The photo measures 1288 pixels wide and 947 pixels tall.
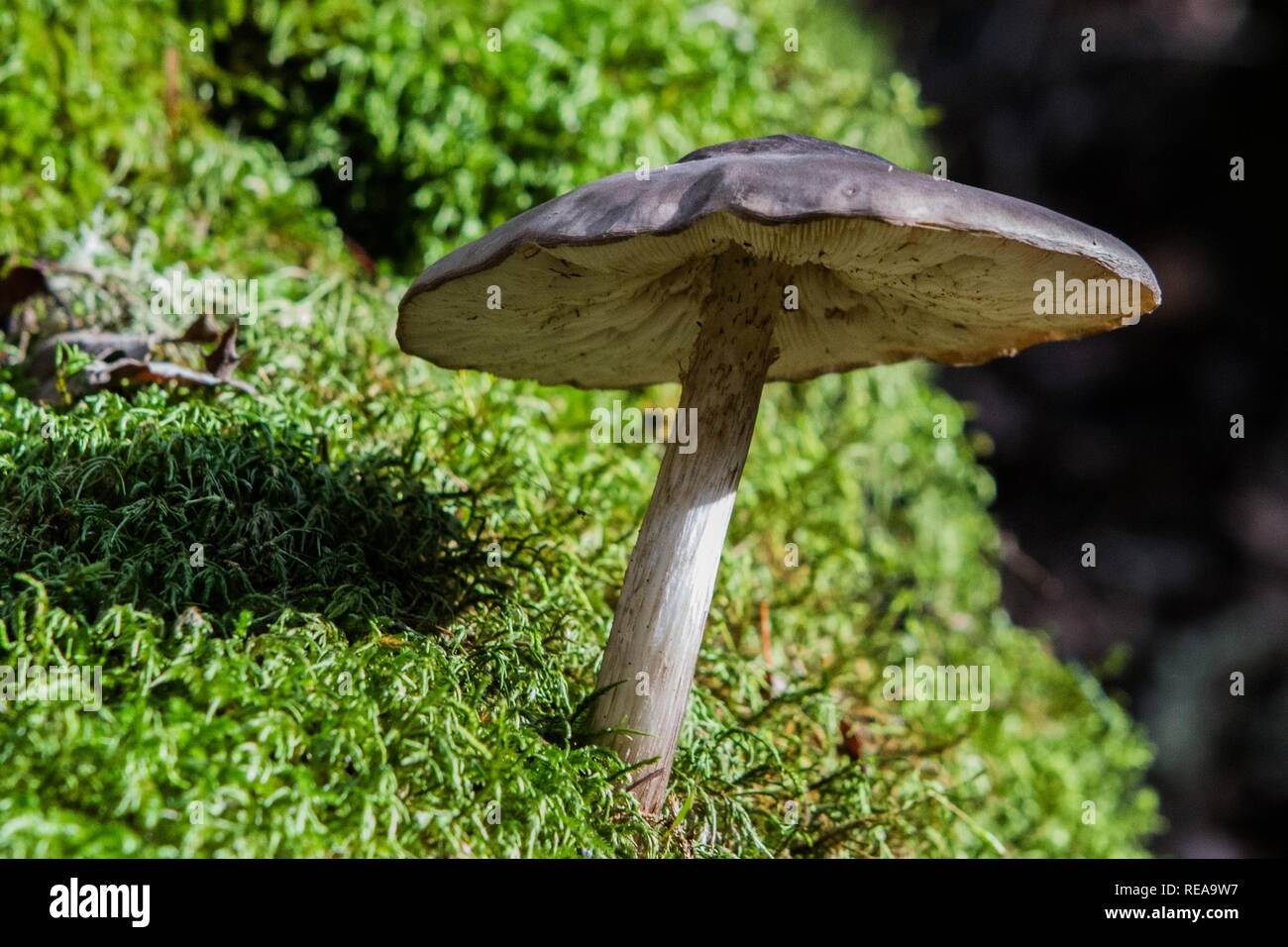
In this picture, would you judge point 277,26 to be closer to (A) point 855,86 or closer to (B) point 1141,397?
(A) point 855,86

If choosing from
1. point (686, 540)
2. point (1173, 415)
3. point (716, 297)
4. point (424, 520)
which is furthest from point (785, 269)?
point (1173, 415)

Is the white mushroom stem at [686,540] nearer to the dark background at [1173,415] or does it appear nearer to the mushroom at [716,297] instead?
the mushroom at [716,297]

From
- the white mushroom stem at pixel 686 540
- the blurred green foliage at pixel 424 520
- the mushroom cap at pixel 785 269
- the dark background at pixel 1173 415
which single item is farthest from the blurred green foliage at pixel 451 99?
the dark background at pixel 1173 415

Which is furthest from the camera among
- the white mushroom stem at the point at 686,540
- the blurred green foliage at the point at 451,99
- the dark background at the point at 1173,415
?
the dark background at the point at 1173,415

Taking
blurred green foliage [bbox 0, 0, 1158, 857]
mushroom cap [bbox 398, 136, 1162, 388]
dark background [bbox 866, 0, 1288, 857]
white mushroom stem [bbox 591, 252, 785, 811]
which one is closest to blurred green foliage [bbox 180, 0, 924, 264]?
blurred green foliage [bbox 0, 0, 1158, 857]

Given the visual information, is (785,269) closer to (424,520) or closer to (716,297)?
(716,297)

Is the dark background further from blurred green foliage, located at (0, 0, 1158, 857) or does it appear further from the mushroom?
the mushroom
